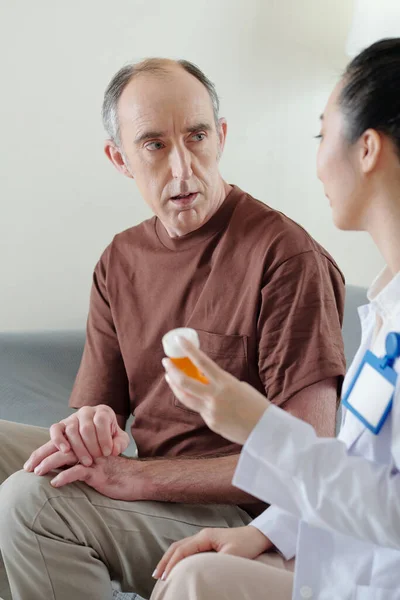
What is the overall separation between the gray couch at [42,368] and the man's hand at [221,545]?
3.85ft

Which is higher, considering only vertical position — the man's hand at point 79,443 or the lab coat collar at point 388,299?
the lab coat collar at point 388,299

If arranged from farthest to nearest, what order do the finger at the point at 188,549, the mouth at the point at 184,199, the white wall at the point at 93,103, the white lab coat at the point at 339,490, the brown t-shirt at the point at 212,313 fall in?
the white wall at the point at 93,103
the mouth at the point at 184,199
the brown t-shirt at the point at 212,313
the finger at the point at 188,549
the white lab coat at the point at 339,490

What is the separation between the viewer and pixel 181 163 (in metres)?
1.77

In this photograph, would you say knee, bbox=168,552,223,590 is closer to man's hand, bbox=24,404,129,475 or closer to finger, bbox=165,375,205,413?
finger, bbox=165,375,205,413

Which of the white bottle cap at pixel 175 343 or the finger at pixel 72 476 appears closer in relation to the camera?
the white bottle cap at pixel 175 343

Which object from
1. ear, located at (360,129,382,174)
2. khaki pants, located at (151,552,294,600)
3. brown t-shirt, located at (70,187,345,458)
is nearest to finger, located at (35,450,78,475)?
brown t-shirt, located at (70,187,345,458)

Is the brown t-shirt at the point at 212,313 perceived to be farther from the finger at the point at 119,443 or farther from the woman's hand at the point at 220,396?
Result: the woman's hand at the point at 220,396

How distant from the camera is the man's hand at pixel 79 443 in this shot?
158cm

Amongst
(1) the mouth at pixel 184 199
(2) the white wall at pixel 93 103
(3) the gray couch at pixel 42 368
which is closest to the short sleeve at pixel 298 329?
(1) the mouth at pixel 184 199

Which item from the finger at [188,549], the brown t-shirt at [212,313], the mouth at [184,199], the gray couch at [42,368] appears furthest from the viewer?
the gray couch at [42,368]

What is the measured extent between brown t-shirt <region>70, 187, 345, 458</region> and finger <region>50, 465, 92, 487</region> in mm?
205

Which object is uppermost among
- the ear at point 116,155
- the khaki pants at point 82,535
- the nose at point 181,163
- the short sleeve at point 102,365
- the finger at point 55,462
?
the ear at point 116,155

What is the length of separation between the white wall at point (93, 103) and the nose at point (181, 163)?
1183 mm

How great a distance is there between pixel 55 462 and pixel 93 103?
1688 millimetres
